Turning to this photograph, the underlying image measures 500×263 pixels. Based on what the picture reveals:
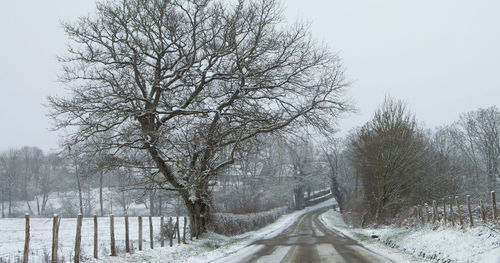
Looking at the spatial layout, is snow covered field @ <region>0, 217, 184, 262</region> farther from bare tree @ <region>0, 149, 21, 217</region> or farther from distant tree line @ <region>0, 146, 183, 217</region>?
bare tree @ <region>0, 149, 21, 217</region>

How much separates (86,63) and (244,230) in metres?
16.7

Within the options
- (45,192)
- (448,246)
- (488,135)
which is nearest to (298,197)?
(488,135)

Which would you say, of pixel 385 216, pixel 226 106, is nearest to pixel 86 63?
pixel 226 106

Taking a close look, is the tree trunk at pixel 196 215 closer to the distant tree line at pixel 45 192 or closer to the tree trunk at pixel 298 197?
the distant tree line at pixel 45 192

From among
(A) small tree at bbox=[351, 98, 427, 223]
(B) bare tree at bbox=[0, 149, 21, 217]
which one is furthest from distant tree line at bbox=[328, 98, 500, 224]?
(B) bare tree at bbox=[0, 149, 21, 217]

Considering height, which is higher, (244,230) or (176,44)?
(176,44)

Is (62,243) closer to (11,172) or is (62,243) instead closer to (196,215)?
(196,215)

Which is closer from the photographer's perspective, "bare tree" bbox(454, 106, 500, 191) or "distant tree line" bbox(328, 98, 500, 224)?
"distant tree line" bbox(328, 98, 500, 224)

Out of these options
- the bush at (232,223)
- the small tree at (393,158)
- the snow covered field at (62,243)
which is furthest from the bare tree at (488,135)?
the snow covered field at (62,243)

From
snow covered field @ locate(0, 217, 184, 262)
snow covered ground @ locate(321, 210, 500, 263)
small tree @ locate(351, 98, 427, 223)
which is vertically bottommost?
snow covered field @ locate(0, 217, 184, 262)

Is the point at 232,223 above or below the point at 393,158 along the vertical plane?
below

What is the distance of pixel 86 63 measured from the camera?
19328 millimetres

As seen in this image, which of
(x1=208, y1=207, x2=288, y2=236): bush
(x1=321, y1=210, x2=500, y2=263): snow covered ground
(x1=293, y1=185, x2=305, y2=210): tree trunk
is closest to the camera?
(x1=321, y1=210, x2=500, y2=263): snow covered ground

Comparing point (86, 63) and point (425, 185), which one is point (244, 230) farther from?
point (86, 63)
